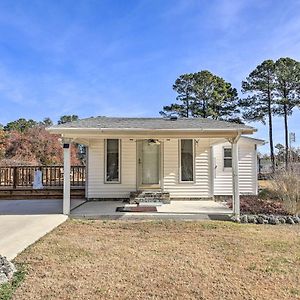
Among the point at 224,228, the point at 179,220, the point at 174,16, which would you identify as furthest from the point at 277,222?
the point at 174,16

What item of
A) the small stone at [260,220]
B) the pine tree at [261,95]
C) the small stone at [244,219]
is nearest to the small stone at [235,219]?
the small stone at [244,219]

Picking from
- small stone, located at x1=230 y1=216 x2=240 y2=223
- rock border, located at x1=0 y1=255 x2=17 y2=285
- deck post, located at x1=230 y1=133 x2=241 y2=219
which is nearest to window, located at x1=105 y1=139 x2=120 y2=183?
deck post, located at x1=230 y1=133 x2=241 y2=219

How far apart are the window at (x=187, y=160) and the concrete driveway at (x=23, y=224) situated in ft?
13.2

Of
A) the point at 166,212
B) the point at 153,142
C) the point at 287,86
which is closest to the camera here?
the point at 166,212

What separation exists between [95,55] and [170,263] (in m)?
12.2

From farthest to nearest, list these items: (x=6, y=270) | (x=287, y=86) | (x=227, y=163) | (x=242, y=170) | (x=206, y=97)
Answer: (x=206, y=97) → (x=287, y=86) → (x=227, y=163) → (x=242, y=170) → (x=6, y=270)

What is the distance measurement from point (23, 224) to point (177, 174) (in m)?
5.82

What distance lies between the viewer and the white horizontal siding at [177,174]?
1152cm

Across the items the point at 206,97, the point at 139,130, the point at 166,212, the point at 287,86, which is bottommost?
the point at 166,212

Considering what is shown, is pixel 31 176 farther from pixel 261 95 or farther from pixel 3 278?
pixel 261 95

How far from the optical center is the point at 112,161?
11.5m

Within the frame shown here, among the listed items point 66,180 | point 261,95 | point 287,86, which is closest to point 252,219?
point 66,180

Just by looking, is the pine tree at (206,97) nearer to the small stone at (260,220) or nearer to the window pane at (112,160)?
the window pane at (112,160)

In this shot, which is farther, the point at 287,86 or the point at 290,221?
the point at 287,86
